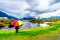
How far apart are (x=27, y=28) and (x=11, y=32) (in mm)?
1165

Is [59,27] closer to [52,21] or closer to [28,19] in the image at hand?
[52,21]

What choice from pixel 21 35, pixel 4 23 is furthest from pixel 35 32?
pixel 4 23

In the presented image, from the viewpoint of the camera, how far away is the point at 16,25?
7188 mm

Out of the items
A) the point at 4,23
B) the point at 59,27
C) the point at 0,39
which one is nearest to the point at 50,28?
the point at 59,27

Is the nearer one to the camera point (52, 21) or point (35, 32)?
point (35, 32)

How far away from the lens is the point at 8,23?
760 centimetres

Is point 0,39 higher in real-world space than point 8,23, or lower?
lower

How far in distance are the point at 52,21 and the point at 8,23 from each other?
2.78 meters

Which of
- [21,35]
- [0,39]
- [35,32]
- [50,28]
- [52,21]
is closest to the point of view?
[0,39]

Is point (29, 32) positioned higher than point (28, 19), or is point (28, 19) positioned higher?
point (28, 19)

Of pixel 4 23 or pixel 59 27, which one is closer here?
pixel 4 23

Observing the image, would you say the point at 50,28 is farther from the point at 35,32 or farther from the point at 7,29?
the point at 7,29

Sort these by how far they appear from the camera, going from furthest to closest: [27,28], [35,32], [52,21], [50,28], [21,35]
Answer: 1. [52,21]
2. [50,28]
3. [27,28]
4. [35,32]
5. [21,35]

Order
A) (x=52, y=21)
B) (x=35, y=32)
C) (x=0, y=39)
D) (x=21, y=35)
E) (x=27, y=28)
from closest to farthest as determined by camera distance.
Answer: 1. (x=0, y=39)
2. (x=21, y=35)
3. (x=35, y=32)
4. (x=27, y=28)
5. (x=52, y=21)
